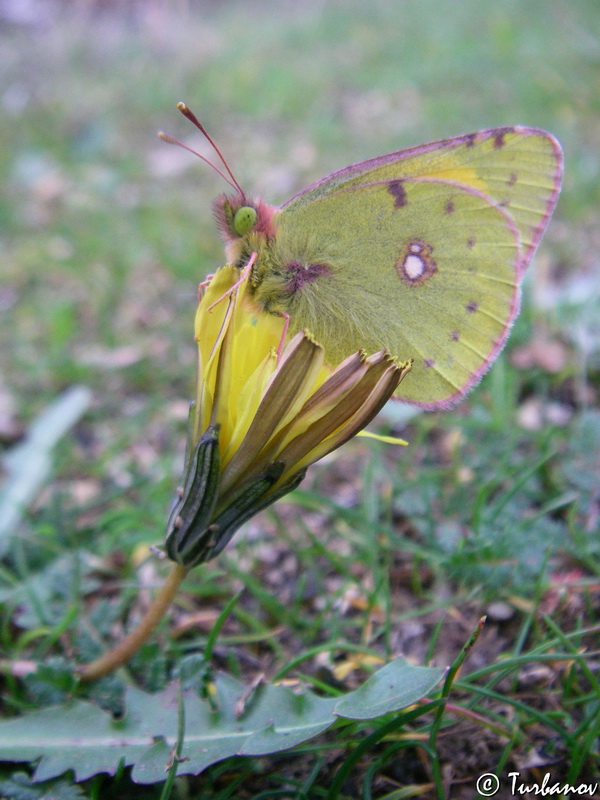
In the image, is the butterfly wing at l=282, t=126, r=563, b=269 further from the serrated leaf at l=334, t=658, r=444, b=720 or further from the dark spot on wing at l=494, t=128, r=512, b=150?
the serrated leaf at l=334, t=658, r=444, b=720

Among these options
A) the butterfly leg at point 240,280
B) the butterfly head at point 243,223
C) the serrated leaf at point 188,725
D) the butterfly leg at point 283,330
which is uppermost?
the butterfly head at point 243,223

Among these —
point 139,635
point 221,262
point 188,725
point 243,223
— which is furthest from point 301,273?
point 221,262

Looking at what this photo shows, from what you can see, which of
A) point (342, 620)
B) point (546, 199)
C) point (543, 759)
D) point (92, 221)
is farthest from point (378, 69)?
point (543, 759)

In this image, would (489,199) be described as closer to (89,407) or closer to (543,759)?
(543,759)

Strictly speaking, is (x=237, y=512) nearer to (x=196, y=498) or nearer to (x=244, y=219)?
(x=196, y=498)

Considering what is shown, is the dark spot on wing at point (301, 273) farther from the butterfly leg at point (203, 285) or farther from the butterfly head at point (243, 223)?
the butterfly leg at point (203, 285)

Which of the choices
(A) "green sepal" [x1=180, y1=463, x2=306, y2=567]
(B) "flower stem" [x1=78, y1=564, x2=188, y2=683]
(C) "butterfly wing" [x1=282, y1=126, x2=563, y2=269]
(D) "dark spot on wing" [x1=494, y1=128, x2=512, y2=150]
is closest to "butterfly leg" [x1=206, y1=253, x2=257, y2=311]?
(C) "butterfly wing" [x1=282, y1=126, x2=563, y2=269]

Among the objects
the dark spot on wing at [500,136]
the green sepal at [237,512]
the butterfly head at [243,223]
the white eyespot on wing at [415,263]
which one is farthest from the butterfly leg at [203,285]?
the dark spot on wing at [500,136]
